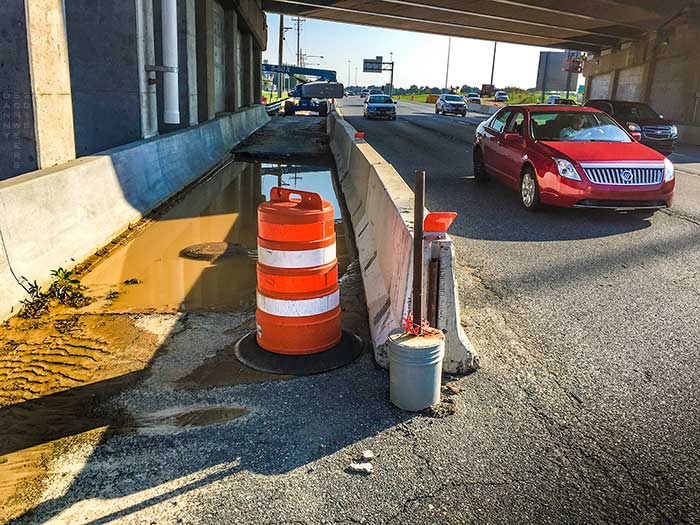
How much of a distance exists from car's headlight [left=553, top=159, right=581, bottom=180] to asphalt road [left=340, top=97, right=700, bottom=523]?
0.66 m

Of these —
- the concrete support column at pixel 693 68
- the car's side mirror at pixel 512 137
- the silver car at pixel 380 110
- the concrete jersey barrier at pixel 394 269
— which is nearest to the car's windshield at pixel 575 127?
the car's side mirror at pixel 512 137

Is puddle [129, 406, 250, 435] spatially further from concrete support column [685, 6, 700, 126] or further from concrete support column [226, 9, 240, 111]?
concrete support column [685, 6, 700, 126]

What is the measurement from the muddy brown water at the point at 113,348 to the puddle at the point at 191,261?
0.04 ft

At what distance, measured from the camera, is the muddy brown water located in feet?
12.0

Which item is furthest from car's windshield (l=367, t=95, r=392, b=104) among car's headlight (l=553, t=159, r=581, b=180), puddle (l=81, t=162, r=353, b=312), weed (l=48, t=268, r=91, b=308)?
weed (l=48, t=268, r=91, b=308)

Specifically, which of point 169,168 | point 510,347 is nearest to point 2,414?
point 510,347

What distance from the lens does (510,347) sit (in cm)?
481

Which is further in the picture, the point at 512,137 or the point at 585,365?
the point at 512,137

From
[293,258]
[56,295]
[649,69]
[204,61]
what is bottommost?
[56,295]

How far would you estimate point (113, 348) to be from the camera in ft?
16.4

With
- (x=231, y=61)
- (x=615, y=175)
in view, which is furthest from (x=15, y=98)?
(x=231, y=61)

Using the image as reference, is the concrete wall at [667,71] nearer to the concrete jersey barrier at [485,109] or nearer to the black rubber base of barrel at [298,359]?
the concrete jersey barrier at [485,109]

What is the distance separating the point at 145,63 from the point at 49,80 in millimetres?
5111

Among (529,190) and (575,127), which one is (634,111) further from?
(529,190)
